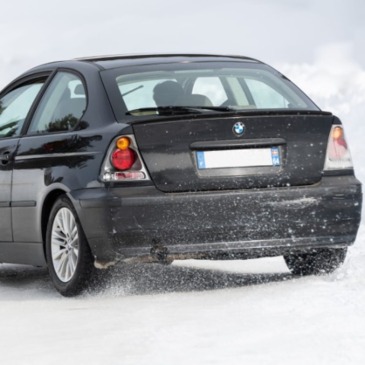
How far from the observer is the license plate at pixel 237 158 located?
8.44m

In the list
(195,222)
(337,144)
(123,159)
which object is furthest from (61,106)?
(337,144)

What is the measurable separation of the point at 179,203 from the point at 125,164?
42 cm

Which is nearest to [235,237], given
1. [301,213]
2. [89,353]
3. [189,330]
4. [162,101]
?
[301,213]

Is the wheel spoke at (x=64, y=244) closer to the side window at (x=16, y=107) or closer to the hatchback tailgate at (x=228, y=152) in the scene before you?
the hatchback tailgate at (x=228, y=152)

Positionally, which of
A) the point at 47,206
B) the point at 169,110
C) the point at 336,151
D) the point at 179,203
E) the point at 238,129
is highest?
the point at 169,110

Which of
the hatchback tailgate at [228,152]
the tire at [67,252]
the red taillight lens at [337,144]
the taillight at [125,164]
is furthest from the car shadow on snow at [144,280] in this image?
the red taillight lens at [337,144]

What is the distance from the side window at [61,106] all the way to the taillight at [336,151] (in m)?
1.67

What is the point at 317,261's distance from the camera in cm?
937

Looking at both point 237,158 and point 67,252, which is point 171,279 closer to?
point 67,252

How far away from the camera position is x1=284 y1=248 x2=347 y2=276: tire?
9.20m

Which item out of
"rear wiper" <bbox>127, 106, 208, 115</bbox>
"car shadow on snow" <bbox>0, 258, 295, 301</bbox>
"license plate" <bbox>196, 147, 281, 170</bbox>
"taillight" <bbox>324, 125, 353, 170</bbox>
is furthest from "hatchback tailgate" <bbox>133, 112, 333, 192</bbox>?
"car shadow on snow" <bbox>0, 258, 295, 301</bbox>

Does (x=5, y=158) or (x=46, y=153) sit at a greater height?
(x=46, y=153)

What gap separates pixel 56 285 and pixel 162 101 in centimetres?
144

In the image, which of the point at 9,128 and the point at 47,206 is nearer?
the point at 47,206
